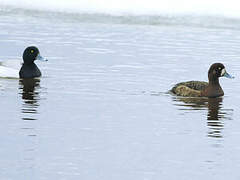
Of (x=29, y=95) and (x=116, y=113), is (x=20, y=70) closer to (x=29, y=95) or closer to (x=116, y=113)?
(x=29, y=95)

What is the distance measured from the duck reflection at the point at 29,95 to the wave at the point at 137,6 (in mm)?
14626

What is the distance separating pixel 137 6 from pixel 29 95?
Result: 1829 centimetres

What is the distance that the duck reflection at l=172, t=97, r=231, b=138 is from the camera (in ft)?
32.1

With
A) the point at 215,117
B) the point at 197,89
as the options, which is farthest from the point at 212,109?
the point at 197,89

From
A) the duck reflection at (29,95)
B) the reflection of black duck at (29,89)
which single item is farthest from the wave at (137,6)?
the duck reflection at (29,95)

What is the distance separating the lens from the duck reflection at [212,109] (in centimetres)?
979

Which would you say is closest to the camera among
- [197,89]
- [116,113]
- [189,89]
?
[116,113]

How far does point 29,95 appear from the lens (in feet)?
40.8

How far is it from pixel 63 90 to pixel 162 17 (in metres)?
16.1

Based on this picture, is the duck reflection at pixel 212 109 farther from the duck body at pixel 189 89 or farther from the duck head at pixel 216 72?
the duck head at pixel 216 72

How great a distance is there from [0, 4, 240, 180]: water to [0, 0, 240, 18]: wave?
6.92 m

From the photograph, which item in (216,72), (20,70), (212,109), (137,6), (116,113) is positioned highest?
(137,6)

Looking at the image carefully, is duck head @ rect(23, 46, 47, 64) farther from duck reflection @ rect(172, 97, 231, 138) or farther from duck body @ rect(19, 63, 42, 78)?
duck reflection @ rect(172, 97, 231, 138)

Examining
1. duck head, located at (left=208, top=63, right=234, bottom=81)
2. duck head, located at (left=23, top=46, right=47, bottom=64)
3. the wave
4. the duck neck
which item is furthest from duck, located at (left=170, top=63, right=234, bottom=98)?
the wave
